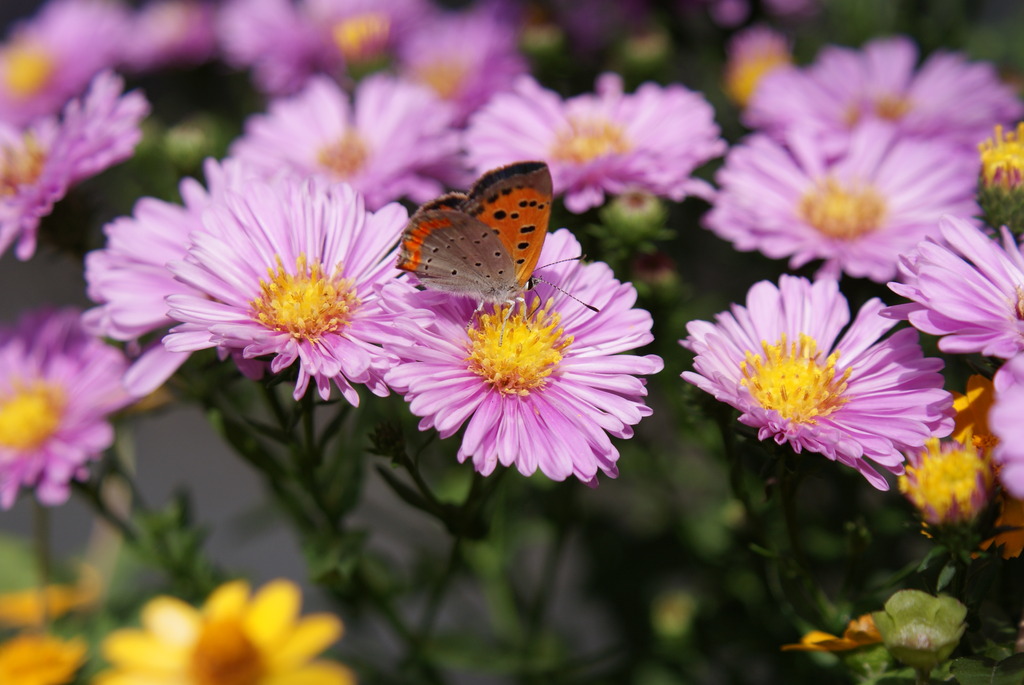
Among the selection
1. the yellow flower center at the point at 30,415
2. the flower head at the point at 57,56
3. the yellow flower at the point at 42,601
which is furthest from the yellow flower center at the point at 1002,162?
the flower head at the point at 57,56

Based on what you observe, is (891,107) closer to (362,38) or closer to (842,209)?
(842,209)

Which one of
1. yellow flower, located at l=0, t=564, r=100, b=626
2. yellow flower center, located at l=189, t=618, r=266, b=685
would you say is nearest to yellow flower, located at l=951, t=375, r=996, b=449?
yellow flower center, located at l=189, t=618, r=266, b=685

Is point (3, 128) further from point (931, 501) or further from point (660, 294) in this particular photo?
point (931, 501)

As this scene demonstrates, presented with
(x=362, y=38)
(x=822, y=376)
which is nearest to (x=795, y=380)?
(x=822, y=376)

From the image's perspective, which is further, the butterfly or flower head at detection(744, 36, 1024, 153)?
flower head at detection(744, 36, 1024, 153)

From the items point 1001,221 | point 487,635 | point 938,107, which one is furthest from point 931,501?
point 487,635

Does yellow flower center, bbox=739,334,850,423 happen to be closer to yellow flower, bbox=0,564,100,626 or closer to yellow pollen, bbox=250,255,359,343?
yellow pollen, bbox=250,255,359,343
